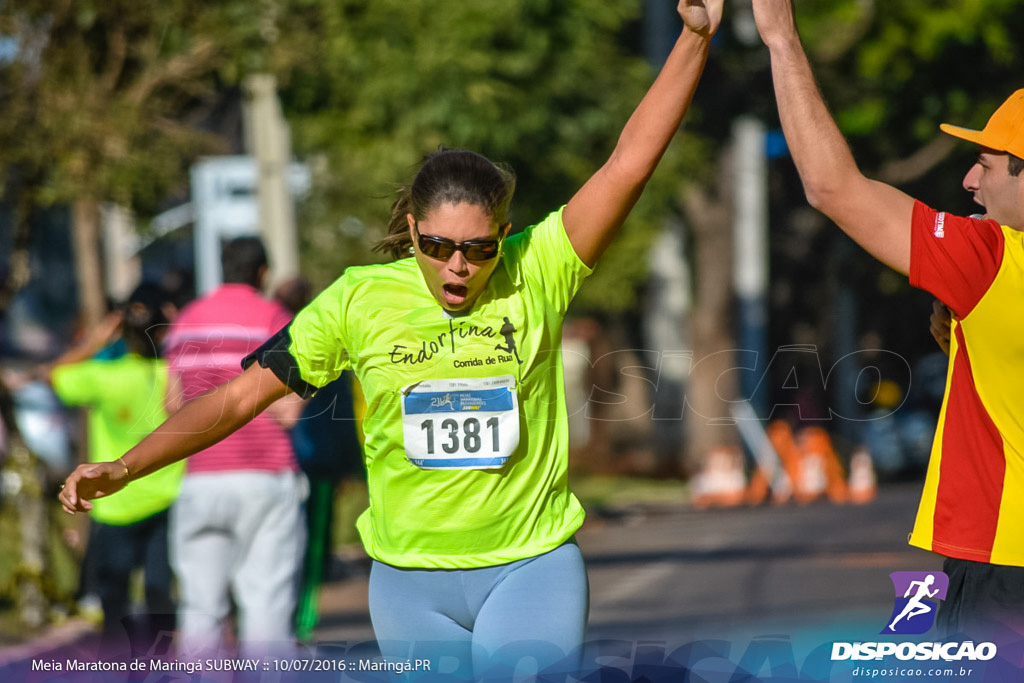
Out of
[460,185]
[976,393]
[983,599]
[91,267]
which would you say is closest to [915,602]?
[983,599]

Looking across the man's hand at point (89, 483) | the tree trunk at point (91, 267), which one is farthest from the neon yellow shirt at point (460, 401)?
the tree trunk at point (91, 267)

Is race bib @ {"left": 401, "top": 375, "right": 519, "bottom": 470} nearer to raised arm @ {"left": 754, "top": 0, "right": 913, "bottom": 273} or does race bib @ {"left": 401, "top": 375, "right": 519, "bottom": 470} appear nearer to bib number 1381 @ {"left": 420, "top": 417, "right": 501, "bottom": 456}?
bib number 1381 @ {"left": 420, "top": 417, "right": 501, "bottom": 456}

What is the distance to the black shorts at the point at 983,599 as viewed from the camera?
11.2 ft

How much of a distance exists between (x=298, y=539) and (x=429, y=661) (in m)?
2.97

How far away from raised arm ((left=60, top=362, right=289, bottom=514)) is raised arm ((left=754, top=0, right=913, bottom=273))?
1464mm

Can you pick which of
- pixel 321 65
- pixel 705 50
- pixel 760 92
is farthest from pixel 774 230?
pixel 705 50

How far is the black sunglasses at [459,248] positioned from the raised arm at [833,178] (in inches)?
31.6

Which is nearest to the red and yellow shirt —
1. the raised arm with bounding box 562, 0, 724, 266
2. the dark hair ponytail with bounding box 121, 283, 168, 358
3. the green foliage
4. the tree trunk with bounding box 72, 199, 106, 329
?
the raised arm with bounding box 562, 0, 724, 266

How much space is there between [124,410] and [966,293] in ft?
15.2

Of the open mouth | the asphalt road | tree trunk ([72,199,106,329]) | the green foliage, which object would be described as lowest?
the asphalt road

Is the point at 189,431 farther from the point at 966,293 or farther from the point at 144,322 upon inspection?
the point at 144,322

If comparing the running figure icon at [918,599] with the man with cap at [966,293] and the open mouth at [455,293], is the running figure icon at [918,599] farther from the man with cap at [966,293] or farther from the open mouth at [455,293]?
the open mouth at [455,293]

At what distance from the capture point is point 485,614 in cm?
369

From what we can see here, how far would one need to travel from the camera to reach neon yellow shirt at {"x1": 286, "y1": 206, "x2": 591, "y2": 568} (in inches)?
147
